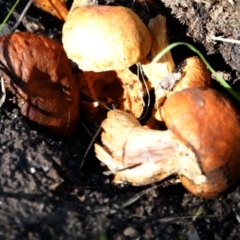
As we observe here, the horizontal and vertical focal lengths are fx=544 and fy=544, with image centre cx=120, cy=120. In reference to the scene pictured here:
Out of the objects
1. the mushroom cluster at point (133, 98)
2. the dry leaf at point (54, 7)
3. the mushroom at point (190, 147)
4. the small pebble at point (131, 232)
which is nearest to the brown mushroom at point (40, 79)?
the mushroom cluster at point (133, 98)

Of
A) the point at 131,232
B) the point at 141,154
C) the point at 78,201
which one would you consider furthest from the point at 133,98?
the point at 131,232

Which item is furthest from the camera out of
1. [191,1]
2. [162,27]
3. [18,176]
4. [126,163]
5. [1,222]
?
[191,1]

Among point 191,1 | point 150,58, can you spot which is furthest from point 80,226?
point 191,1

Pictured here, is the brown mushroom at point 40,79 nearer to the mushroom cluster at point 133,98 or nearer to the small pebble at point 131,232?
the mushroom cluster at point 133,98

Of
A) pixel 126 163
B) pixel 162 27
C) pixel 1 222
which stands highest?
pixel 162 27

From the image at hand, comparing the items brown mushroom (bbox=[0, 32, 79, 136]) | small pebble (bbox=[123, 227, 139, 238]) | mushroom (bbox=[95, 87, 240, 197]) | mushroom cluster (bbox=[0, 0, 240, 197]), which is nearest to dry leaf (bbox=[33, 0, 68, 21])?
mushroom cluster (bbox=[0, 0, 240, 197])

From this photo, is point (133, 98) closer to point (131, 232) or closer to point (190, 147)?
point (190, 147)

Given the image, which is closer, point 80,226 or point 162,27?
point 80,226

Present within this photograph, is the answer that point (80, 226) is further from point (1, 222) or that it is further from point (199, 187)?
point (199, 187)
